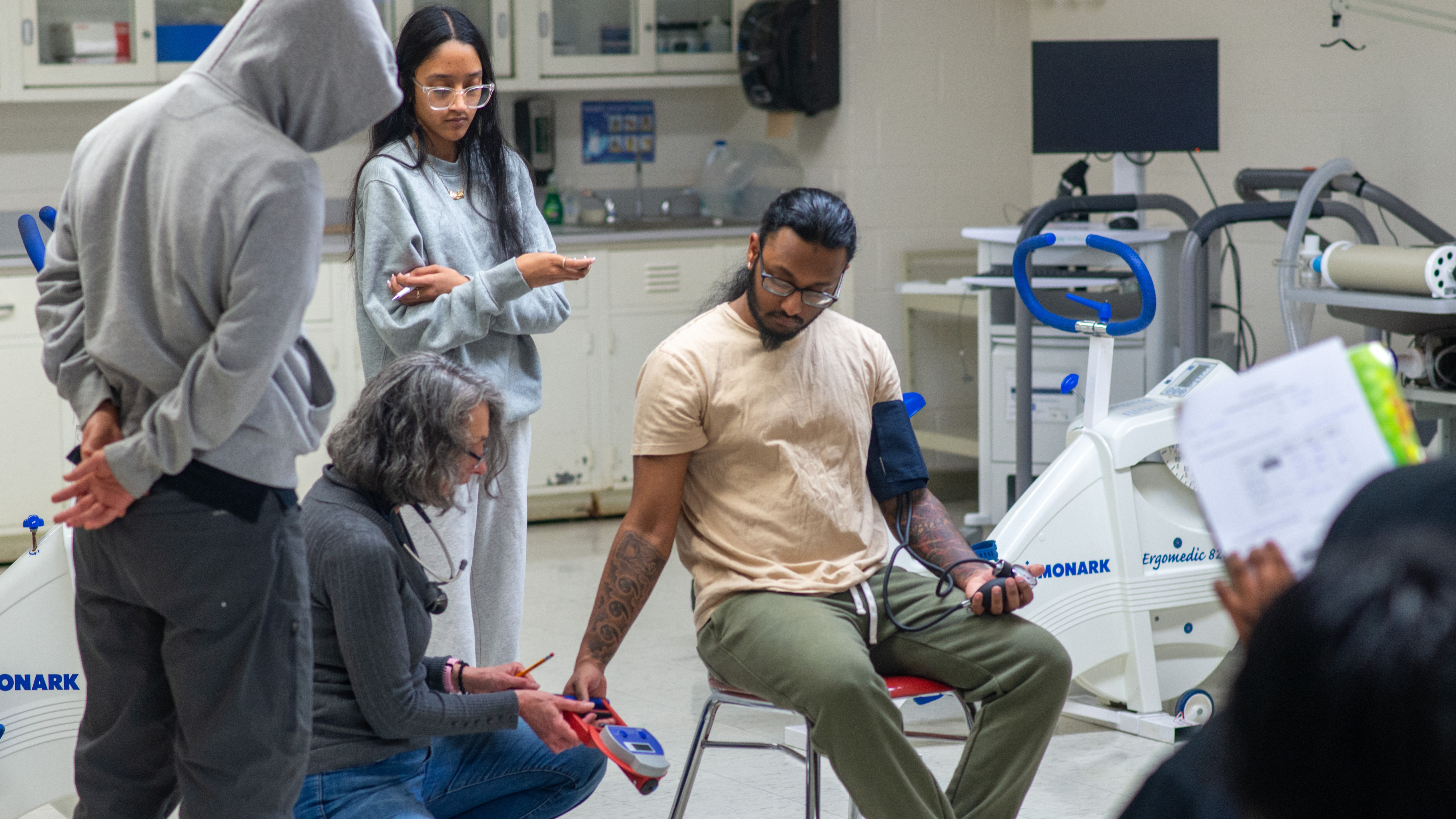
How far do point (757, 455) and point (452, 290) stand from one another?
57 cm

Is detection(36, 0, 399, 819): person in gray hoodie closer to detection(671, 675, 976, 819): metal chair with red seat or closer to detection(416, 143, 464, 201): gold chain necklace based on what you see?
detection(671, 675, 976, 819): metal chair with red seat

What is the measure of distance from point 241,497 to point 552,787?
68cm

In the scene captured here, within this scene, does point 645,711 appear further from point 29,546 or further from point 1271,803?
point 1271,803

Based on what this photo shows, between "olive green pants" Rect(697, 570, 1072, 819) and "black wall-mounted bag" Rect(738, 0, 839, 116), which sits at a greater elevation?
"black wall-mounted bag" Rect(738, 0, 839, 116)

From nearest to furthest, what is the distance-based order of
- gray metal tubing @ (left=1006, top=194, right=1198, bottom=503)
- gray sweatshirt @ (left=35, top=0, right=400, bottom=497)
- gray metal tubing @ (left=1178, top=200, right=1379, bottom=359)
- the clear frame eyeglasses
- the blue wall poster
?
gray sweatshirt @ (left=35, top=0, right=400, bottom=497), the clear frame eyeglasses, gray metal tubing @ (left=1178, top=200, right=1379, bottom=359), gray metal tubing @ (left=1006, top=194, right=1198, bottom=503), the blue wall poster

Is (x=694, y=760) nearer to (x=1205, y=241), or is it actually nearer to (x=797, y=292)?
(x=797, y=292)

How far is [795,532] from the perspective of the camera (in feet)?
7.15

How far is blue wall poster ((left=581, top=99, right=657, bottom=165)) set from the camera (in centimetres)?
549

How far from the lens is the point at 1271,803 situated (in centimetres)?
65

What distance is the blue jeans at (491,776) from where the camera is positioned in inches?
A: 72.4

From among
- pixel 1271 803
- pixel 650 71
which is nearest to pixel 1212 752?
pixel 1271 803

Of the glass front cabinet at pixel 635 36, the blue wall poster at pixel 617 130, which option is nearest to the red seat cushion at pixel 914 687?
the glass front cabinet at pixel 635 36

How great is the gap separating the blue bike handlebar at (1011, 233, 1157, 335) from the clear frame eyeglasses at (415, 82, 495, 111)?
117 centimetres

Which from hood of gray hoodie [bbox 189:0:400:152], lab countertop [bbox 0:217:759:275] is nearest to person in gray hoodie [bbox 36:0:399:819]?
hood of gray hoodie [bbox 189:0:400:152]
